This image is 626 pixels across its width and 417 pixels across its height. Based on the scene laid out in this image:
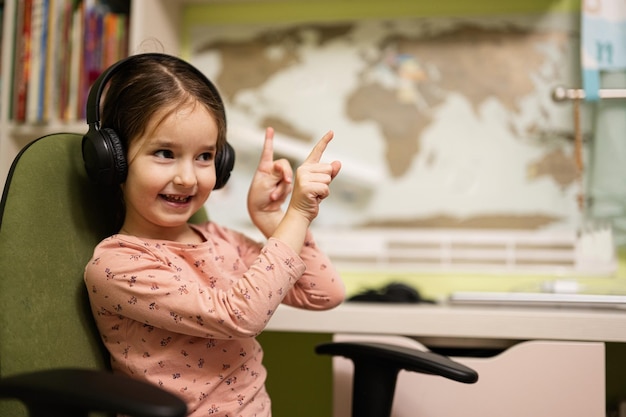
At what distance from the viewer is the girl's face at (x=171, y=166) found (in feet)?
2.84

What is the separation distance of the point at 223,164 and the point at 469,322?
23.7 inches

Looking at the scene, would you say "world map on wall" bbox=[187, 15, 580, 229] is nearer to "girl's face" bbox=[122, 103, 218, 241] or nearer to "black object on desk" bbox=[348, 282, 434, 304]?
"black object on desk" bbox=[348, 282, 434, 304]

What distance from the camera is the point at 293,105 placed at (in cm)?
180

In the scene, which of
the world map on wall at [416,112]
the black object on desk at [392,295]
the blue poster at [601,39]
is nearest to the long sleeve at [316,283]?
the black object on desk at [392,295]

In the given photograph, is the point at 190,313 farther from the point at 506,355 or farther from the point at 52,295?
the point at 506,355

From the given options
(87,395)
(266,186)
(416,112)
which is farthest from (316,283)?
(416,112)

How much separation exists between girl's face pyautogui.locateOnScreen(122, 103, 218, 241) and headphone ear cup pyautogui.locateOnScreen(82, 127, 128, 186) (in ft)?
0.10

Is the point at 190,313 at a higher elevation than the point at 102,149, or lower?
lower

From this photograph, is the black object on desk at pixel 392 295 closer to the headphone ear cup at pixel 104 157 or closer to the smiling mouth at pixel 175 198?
the smiling mouth at pixel 175 198

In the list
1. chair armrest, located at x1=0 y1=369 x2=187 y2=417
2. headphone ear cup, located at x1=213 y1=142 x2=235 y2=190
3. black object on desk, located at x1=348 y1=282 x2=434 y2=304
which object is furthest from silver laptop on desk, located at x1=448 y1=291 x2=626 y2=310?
chair armrest, located at x1=0 y1=369 x2=187 y2=417

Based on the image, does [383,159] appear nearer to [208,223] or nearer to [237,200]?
[237,200]

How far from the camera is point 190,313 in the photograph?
79cm

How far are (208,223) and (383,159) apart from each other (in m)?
0.81

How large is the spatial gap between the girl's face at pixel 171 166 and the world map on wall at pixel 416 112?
87cm
